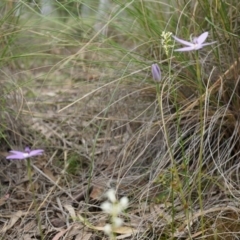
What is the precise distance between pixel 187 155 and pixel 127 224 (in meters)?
0.35

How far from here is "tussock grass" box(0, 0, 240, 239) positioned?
6.58ft

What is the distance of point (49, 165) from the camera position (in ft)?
8.15

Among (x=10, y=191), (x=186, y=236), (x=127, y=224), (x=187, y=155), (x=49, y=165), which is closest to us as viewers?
(x=186, y=236)

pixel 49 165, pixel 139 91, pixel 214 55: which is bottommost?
pixel 49 165

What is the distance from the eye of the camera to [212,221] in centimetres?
196

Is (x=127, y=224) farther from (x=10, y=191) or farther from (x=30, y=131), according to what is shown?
(x=30, y=131)

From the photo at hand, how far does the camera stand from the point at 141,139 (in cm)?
239

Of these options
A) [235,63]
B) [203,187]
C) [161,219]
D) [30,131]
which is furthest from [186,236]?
[30,131]

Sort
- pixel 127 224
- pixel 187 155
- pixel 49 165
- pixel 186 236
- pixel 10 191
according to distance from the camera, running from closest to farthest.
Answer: pixel 186 236 < pixel 127 224 < pixel 187 155 < pixel 10 191 < pixel 49 165

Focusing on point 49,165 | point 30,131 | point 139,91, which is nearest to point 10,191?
point 49,165

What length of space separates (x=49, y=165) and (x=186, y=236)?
2.64 ft

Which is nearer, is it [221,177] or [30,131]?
[221,177]

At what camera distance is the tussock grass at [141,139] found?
6.58 ft

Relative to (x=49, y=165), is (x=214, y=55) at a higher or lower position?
higher
